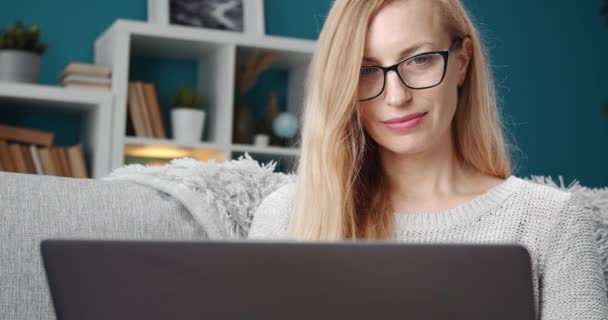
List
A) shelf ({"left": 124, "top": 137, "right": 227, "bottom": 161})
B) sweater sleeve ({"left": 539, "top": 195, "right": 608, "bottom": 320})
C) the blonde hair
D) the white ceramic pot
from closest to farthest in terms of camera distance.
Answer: sweater sleeve ({"left": 539, "top": 195, "right": 608, "bottom": 320})
the blonde hair
shelf ({"left": 124, "top": 137, "right": 227, "bottom": 161})
the white ceramic pot

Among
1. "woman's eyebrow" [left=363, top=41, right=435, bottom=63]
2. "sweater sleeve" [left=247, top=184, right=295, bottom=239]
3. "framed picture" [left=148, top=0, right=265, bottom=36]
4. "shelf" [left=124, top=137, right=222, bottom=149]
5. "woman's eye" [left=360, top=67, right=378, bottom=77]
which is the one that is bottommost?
"shelf" [left=124, top=137, right=222, bottom=149]

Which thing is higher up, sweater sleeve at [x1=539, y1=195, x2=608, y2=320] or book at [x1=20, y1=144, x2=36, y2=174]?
sweater sleeve at [x1=539, y1=195, x2=608, y2=320]

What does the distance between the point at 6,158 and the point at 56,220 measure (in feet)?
6.52

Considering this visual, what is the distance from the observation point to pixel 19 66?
3293mm

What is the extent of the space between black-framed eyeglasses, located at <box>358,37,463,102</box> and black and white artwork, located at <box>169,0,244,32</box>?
241 cm

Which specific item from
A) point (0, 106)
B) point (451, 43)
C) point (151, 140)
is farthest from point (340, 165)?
point (0, 106)

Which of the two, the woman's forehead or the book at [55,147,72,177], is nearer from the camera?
the woman's forehead

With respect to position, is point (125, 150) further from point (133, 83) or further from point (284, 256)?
point (284, 256)

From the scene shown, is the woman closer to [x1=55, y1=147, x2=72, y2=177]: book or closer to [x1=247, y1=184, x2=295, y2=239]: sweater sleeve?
[x1=247, y1=184, x2=295, y2=239]: sweater sleeve

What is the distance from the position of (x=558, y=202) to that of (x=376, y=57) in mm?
349

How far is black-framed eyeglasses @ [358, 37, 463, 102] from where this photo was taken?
1316mm

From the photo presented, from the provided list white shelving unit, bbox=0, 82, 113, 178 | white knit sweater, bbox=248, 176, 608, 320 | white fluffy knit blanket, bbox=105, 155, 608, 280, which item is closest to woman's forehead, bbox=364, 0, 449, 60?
white knit sweater, bbox=248, 176, 608, 320

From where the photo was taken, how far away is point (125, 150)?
11.5 feet

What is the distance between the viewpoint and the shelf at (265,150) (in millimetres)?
3578
